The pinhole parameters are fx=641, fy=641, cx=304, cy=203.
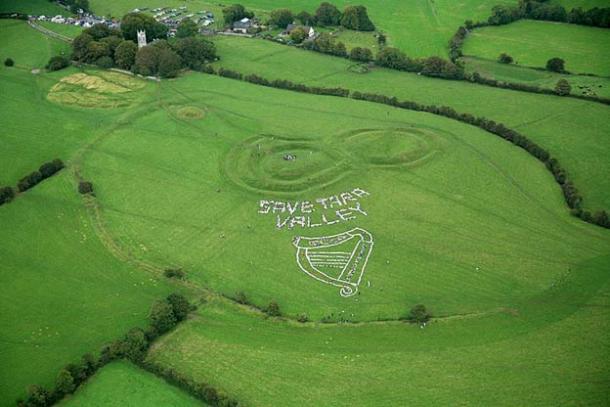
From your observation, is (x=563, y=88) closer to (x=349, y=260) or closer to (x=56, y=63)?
(x=349, y=260)

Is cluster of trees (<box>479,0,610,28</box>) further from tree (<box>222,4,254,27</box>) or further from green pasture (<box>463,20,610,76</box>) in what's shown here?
tree (<box>222,4,254,27</box>)

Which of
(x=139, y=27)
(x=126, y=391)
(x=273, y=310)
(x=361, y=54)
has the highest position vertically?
(x=139, y=27)

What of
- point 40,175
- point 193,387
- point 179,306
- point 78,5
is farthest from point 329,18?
point 193,387

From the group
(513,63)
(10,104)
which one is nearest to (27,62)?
(10,104)

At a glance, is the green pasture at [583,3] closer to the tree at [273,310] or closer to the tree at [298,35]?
the tree at [298,35]

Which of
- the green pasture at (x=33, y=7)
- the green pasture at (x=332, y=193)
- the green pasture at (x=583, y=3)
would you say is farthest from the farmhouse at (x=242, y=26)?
the green pasture at (x=583, y=3)
